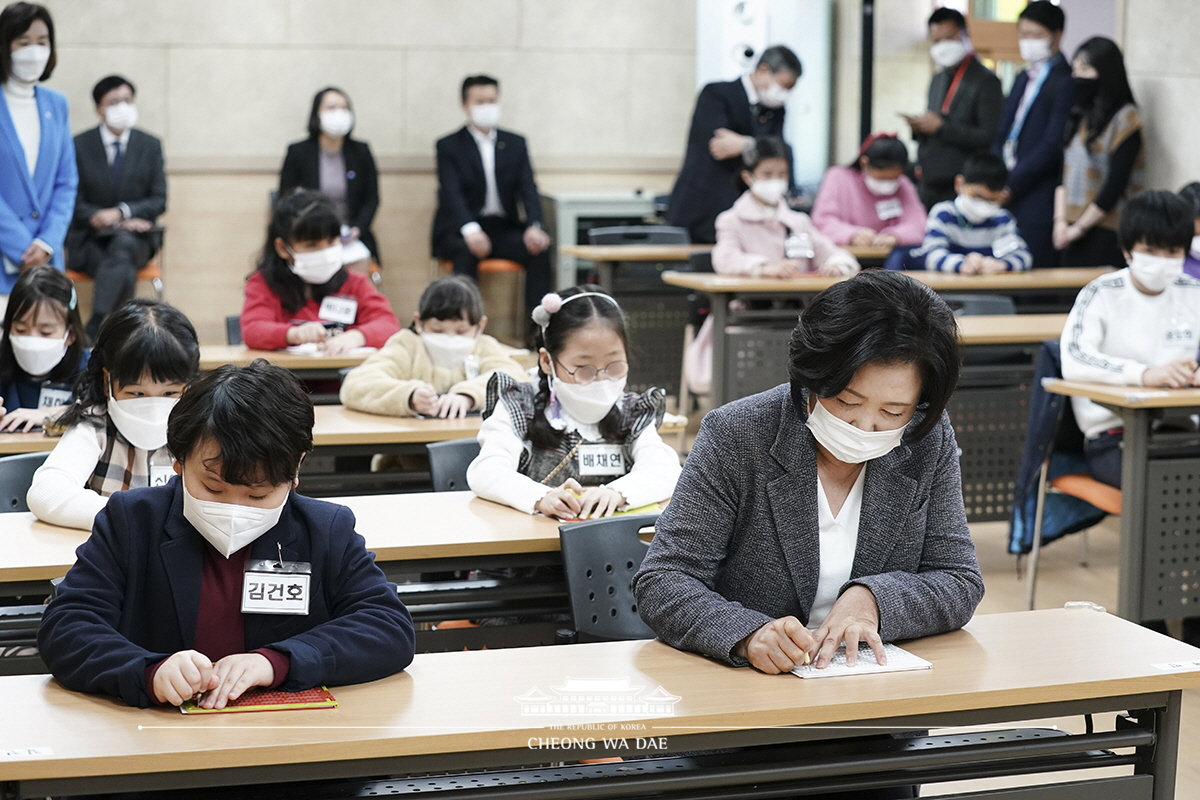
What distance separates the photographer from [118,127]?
770cm

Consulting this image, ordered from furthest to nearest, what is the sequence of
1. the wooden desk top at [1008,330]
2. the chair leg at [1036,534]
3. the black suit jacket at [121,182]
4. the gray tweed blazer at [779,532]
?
the black suit jacket at [121,182] → the wooden desk top at [1008,330] → the chair leg at [1036,534] → the gray tweed blazer at [779,532]

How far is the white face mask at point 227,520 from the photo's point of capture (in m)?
1.69

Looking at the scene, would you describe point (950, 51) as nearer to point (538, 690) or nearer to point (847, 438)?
point (847, 438)

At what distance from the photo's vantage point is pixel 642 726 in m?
1.54

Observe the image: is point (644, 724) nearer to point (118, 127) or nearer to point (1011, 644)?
point (1011, 644)

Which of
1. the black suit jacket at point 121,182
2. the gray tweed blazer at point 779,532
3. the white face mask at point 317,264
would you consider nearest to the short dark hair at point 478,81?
the black suit jacket at point 121,182

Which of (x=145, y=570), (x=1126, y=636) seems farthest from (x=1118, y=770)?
(x=145, y=570)

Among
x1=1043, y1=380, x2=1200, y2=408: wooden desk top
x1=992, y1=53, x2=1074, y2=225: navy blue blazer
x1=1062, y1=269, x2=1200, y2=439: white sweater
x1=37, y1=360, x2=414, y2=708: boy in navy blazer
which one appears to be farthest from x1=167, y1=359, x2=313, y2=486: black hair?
x1=992, y1=53, x2=1074, y2=225: navy blue blazer

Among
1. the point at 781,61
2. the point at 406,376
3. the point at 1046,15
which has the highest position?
the point at 1046,15

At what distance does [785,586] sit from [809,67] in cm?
787

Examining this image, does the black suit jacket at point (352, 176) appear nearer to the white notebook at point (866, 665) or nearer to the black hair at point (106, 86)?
the black hair at point (106, 86)

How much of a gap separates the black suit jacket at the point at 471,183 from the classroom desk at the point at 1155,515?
535 centimetres

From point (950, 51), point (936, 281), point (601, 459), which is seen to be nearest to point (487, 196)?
point (950, 51)

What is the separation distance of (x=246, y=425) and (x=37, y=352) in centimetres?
211
